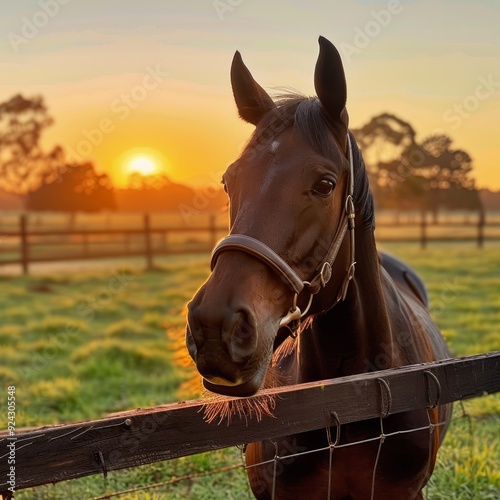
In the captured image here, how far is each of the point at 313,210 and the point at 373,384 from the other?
723 mm

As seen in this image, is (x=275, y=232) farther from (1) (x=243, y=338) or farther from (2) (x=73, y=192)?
(2) (x=73, y=192)

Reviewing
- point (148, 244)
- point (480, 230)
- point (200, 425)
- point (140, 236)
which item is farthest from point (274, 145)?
point (480, 230)

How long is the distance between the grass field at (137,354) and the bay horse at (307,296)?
68cm

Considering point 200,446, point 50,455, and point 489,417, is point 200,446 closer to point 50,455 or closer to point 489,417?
point 50,455

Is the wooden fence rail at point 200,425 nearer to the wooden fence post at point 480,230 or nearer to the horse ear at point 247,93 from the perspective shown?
the horse ear at point 247,93

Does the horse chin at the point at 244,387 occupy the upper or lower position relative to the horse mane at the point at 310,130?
lower

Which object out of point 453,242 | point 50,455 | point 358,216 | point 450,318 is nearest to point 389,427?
point 358,216

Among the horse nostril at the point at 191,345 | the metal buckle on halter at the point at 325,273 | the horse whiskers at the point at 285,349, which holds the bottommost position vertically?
the horse whiskers at the point at 285,349

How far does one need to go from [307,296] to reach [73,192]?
26.0m

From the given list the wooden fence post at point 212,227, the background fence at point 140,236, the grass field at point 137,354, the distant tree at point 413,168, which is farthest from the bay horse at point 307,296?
the wooden fence post at point 212,227

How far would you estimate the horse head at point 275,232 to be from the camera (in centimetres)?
154

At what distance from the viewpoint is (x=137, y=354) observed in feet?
24.9

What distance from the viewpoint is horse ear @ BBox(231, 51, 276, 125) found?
215 centimetres

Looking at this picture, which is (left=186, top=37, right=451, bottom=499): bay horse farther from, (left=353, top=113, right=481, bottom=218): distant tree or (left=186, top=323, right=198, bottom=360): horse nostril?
(left=353, top=113, right=481, bottom=218): distant tree
